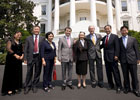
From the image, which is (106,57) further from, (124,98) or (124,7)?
(124,7)

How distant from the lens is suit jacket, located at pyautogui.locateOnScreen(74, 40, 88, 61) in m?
4.21

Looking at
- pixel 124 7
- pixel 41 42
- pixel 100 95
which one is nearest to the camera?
pixel 100 95

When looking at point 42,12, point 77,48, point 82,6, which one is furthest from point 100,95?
point 42,12

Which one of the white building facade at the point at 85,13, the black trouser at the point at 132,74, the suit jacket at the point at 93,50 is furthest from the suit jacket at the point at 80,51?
the white building facade at the point at 85,13

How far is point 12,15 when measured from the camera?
1509cm

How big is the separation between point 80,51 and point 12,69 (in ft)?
7.84

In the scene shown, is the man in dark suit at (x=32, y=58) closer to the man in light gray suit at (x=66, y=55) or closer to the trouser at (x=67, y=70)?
the man in light gray suit at (x=66, y=55)

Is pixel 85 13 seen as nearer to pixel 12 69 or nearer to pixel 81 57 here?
pixel 81 57

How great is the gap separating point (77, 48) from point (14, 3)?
48.0 feet

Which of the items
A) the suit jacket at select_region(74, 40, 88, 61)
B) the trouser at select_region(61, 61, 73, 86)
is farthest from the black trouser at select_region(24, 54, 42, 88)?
the suit jacket at select_region(74, 40, 88, 61)

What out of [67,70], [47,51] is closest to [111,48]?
[67,70]

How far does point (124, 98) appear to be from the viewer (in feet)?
10.8

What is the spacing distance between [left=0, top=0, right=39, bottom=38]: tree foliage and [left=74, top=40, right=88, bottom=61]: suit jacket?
475 inches

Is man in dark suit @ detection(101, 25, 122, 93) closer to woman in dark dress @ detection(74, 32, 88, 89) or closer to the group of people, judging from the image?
the group of people
